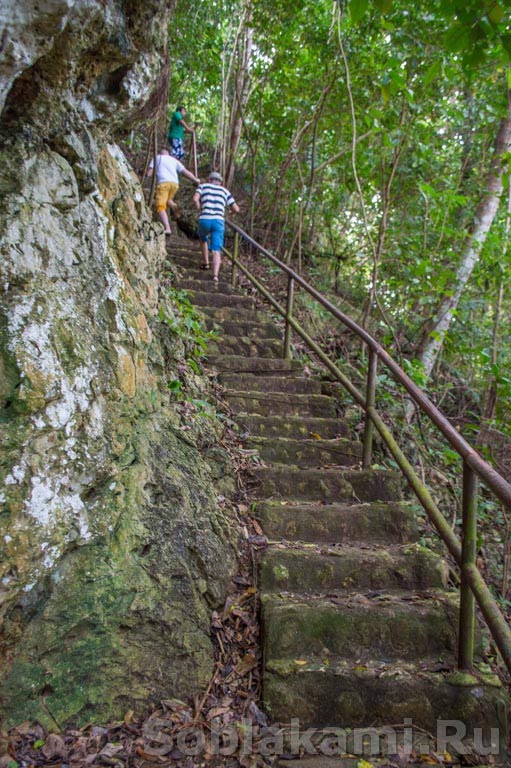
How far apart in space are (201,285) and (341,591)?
4131 millimetres

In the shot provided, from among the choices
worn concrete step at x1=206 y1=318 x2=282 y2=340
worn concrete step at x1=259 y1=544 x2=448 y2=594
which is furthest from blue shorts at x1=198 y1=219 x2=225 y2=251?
worn concrete step at x1=259 y1=544 x2=448 y2=594

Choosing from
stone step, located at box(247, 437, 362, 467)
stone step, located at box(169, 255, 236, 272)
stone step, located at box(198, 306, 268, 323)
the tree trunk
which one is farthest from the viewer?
stone step, located at box(169, 255, 236, 272)

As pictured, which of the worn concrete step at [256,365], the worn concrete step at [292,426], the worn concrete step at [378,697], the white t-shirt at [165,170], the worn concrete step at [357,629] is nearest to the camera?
the worn concrete step at [378,697]

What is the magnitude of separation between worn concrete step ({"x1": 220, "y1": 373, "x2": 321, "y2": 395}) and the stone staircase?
1.3 inches

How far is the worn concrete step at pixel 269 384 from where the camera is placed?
441 cm

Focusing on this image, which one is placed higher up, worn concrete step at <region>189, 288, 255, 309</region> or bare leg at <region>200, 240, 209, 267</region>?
bare leg at <region>200, 240, 209, 267</region>

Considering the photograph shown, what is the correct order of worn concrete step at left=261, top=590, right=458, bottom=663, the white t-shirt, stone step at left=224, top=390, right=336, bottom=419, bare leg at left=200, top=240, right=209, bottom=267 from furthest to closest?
bare leg at left=200, top=240, right=209, bottom=267 < the white t-shirt < stone step at left=224, top=390, right=336, bottom=419 < worn concrete step at left=261, top=590, right=458, bottom=663

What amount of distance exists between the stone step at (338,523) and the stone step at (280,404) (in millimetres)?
1124

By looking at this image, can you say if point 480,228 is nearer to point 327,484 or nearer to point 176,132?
point 327,484

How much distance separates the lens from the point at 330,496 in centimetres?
342

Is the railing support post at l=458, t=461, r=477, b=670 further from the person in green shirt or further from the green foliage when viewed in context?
the person in green shirt

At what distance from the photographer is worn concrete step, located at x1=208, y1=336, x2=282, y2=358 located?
498 cm

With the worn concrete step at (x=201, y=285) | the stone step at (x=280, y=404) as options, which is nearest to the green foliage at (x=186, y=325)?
the stone step at (x=280, y=404)

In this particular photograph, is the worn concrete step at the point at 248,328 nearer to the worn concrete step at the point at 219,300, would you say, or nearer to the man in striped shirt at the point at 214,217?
the worn concrete step at the point at 219,300
